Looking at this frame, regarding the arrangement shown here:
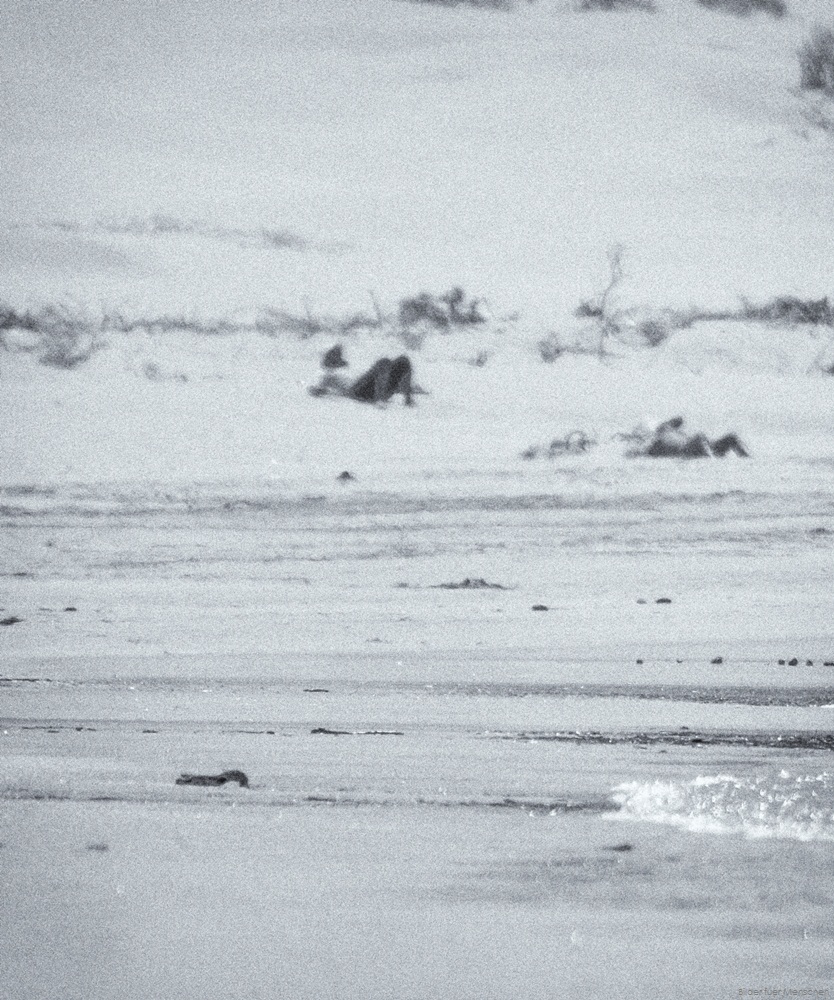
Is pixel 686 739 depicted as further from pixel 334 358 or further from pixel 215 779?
pixel 334 358

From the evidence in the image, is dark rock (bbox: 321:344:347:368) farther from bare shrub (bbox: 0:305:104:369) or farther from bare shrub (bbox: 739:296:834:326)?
bare shrub (bbox: 739:296:834:326)

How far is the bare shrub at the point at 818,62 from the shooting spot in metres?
3.06

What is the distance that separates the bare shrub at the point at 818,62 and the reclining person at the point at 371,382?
106 centimetres

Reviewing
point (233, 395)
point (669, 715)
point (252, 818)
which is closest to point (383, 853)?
point (252, 818)

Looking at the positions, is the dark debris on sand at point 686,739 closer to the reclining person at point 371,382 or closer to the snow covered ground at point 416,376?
the snow covered ground at point 416,376

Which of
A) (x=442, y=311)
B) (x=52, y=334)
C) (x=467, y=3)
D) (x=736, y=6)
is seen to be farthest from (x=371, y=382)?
(x=736, y=6)

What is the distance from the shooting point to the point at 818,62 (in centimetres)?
307

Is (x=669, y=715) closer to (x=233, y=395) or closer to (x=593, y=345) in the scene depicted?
(x=593, y=345)

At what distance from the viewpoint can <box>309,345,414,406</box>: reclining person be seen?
2.93 metres

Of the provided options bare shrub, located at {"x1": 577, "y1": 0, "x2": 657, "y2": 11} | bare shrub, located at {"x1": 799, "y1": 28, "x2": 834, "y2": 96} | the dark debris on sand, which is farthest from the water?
bare shrub, located at {"x1": 577, "y1": 0, "x2": 657, "y2": 11}

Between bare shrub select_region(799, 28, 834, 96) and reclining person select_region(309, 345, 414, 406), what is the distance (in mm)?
→ 1056

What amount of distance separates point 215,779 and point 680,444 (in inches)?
46.2

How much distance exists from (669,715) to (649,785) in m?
0.24

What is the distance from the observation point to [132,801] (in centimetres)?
247
